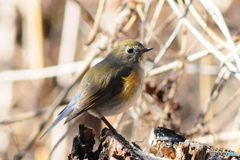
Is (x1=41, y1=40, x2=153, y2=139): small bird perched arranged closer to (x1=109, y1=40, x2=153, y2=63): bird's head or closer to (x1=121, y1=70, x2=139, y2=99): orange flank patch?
(x1=121, y1=70, x2=139, y2=99): orange flank patch

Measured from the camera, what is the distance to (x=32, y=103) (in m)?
6.58

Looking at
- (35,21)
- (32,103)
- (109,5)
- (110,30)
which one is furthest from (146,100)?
(32,103)

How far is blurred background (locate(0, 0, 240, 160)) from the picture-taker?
440 centimetres

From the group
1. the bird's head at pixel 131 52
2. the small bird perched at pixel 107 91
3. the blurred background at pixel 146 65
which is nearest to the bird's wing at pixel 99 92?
the small bird perched at pixel 107 91

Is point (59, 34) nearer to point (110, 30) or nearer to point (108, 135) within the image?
point (110, 30)

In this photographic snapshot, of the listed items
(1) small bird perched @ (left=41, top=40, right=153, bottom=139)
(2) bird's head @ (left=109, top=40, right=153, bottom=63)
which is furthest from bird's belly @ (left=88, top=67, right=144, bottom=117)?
(2) bird's head @ (left=109, top=40, right=153, bottom=63)

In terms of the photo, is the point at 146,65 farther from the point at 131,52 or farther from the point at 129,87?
the point at 129,87

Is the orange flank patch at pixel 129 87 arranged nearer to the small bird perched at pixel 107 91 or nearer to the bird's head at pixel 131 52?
the small bird perched at pixel 107 91

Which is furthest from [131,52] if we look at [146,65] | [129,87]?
[146,65]

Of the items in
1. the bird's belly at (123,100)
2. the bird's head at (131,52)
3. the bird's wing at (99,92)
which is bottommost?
the bird's belly at (123,100)

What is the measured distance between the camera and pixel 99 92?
152 inches

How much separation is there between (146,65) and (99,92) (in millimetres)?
1012

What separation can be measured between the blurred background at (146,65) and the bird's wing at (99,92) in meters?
0.50

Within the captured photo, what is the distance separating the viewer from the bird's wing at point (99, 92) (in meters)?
3.79
